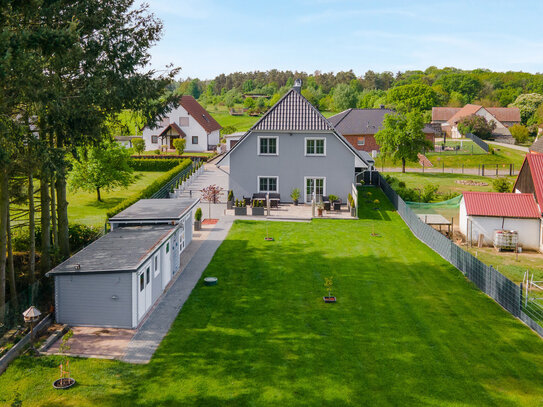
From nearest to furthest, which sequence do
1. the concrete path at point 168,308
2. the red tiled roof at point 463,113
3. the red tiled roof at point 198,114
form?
1. the concrete path at point 168,308
2. the red tiled roof at point 198,114
3. the red tiled roof at point 463,113

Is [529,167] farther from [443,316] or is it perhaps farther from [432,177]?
[432,177]

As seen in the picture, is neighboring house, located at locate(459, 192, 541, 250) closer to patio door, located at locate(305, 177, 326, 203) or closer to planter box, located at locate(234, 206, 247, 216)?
patio door, located at locate(305, 177, 326, 203)

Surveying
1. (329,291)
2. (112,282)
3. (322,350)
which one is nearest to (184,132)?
(329,291)

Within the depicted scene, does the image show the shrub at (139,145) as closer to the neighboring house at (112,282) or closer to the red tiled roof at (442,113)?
the neighboring house at (112,282)

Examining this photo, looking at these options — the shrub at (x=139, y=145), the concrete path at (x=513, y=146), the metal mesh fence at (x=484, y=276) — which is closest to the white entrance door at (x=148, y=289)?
the metal mesh fence at (x=484, y=276)

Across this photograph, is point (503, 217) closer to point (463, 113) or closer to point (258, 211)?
point (258, 211)

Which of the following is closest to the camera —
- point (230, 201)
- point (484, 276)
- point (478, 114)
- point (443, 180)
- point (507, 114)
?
point (484, 276)
